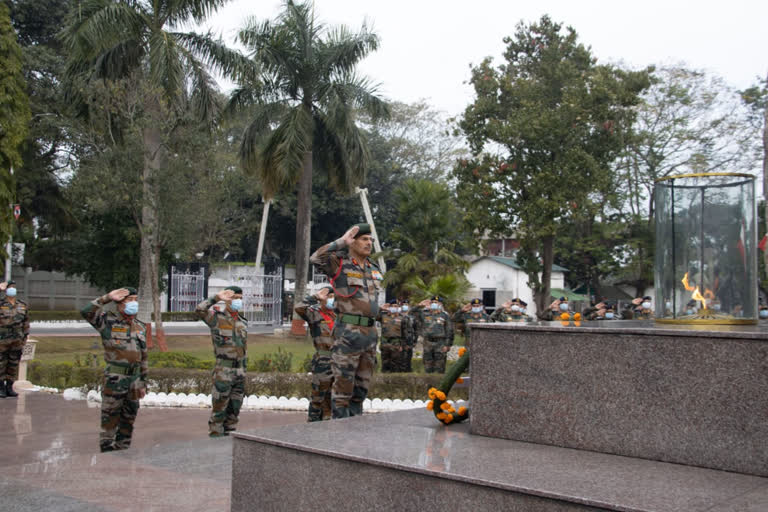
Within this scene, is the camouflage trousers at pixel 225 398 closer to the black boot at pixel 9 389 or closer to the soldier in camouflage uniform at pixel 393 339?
the black boot at pixel 9 389

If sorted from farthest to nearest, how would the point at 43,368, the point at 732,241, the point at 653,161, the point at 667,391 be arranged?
the point at 653,161, the point at 43,368, the point at 732,241, the point at 667,391

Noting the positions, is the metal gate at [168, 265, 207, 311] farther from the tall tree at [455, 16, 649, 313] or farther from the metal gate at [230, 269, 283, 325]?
the tall tree at [455, 16, 649, 313]

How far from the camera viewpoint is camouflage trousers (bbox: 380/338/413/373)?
15.2 m

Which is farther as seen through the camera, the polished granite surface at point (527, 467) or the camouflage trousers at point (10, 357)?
the camouflage trousers at point (10, 357)

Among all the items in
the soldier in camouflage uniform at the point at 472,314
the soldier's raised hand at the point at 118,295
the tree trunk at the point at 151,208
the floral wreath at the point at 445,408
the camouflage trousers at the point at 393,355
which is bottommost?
the camouflage trousers at the point at 393,355

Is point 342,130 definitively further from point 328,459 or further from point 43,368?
point 328,459

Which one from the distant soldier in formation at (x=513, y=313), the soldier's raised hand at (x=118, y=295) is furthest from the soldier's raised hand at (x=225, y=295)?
the distant soldier in formation at (x=513, y=313)

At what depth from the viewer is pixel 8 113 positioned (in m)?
18.5

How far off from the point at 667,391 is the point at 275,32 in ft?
63.5

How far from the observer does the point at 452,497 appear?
292cm

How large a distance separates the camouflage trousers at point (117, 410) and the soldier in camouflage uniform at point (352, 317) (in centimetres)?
233

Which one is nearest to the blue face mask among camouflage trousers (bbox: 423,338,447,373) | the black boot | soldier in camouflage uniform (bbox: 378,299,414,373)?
the black boot

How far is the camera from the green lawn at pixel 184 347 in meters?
17.4

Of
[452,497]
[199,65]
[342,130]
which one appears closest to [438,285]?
[342,130]
